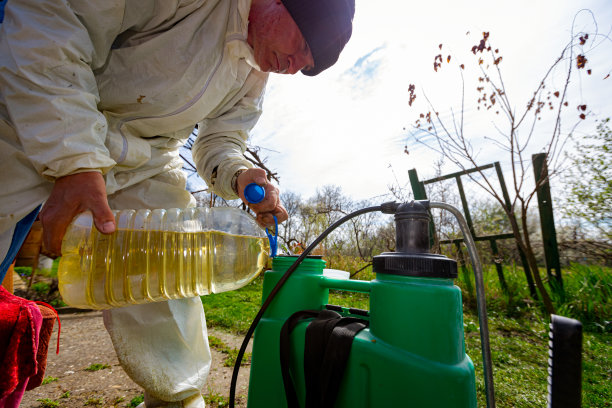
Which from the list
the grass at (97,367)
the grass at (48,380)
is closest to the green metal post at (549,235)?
the grass at (97,367)

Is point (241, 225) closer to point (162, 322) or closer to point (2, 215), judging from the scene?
point (162, 322)

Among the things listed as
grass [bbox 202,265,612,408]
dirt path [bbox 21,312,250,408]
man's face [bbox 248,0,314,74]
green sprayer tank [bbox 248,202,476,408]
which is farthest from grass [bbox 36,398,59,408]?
man's face [bbox 248,0,314,74]

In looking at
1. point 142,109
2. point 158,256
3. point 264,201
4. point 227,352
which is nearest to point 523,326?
point 227,352

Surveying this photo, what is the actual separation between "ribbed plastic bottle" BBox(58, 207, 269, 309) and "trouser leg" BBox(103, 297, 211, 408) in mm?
186

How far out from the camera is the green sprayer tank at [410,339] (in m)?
0.65

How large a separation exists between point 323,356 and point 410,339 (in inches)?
9.4

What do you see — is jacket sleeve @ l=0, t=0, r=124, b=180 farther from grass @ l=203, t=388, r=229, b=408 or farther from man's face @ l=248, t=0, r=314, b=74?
grass @ l=203, t=388, r=229, b=408

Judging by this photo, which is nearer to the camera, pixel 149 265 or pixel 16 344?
pixel 16 344

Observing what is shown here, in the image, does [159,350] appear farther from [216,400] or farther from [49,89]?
[49,89]

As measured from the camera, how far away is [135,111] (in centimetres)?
130

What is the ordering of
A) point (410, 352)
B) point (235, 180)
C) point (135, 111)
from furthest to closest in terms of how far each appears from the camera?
point (235, 180) < point (135, 111) < point (410, 352)

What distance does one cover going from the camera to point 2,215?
3.34 feet

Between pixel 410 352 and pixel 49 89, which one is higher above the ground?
pixel 49 89

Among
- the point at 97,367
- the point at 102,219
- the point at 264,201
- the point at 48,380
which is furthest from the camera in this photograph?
the point at 97,367
